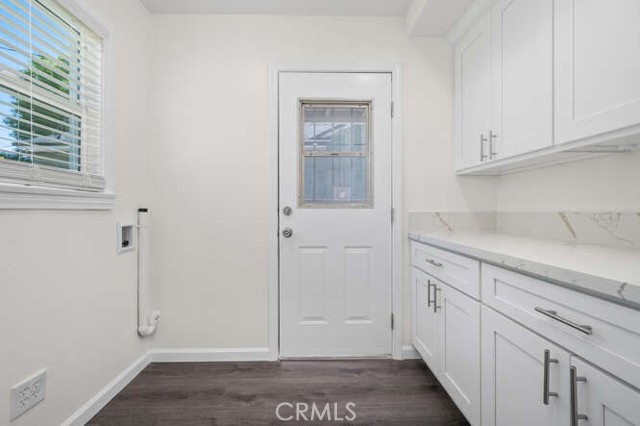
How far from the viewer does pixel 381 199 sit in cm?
218

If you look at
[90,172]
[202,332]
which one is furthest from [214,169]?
[202,332]

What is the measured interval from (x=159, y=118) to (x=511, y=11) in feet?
7.20

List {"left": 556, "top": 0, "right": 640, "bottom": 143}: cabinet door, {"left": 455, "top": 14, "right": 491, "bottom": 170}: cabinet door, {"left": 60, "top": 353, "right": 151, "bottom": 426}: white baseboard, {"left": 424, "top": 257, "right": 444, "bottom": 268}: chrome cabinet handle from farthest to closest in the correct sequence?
{"left": 455, "top": 14, "right": 491, "bottom": 170}: cabinet door → {"left": 424, "top": 257, "right": 444, "bottom": 268}: chrome cabinet handle → {"left": 60, "top": 353, "right": 151, "bottom": 426}: white baseboard → {"left": 556, "top": 0, "right": 640, "bottom": 143}: cabinet door

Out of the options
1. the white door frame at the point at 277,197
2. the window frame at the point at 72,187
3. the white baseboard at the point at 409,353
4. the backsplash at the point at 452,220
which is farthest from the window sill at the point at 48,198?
the white baseboard at the point at 409,353

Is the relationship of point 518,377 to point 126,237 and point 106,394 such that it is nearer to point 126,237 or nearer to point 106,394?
point 106,394

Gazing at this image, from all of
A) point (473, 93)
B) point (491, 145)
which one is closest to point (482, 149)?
point (491, 145)

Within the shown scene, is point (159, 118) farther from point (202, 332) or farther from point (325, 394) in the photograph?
point (325, 394)

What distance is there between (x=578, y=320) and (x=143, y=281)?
7.25 ft

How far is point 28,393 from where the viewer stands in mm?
1217

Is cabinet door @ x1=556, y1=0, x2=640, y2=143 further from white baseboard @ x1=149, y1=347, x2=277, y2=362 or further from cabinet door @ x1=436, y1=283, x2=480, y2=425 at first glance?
white baseboard @ x1=149, y1=347, x2=277, y2=362

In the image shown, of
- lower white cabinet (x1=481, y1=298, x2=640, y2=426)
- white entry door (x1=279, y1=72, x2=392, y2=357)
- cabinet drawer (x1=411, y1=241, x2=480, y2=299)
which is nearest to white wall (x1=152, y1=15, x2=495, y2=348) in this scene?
white entry door (x1=279, y1=72, x2=392, y2=357)

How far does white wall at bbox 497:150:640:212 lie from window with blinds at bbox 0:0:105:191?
8.10 ft

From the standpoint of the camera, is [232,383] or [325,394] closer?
[325,394]
